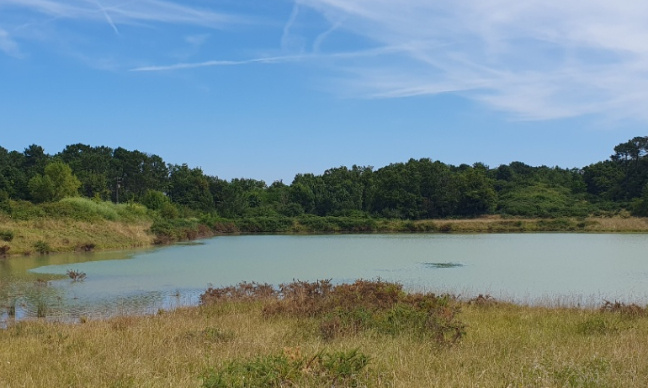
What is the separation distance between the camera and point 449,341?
773 cm

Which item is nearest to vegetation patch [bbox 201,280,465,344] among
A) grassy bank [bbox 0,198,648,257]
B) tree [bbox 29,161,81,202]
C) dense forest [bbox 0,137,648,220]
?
grassy bank [bbox 0,198,648,257]

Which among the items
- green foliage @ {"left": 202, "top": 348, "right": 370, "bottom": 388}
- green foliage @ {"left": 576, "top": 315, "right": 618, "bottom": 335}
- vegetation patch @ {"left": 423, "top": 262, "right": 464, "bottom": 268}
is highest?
green foliage @ {"left": 202, "top": 348, "right": 370, "bottom": 388}

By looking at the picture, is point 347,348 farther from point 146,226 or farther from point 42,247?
point 146,226

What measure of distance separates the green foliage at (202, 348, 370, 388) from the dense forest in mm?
76049

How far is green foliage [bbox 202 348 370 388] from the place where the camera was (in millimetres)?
4980

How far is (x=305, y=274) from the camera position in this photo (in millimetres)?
23500

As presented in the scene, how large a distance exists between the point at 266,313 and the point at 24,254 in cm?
2548

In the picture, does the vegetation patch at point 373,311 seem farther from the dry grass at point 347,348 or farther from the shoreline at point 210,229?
the shoreline at point 210,229

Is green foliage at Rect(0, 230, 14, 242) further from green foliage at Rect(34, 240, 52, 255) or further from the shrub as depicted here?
the shrub

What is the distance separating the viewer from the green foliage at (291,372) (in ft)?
16.3

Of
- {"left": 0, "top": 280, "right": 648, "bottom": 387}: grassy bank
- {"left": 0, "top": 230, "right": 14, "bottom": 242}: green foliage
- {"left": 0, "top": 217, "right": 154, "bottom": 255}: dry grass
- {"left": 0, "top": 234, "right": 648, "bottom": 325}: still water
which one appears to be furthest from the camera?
{"left": 0, "top": 217, "right": 154, "bottom": 255}: dry grass

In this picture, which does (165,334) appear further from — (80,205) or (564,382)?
(80,205)

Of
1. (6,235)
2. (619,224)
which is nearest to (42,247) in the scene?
(6,235)

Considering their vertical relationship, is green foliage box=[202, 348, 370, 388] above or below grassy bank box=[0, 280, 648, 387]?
above
